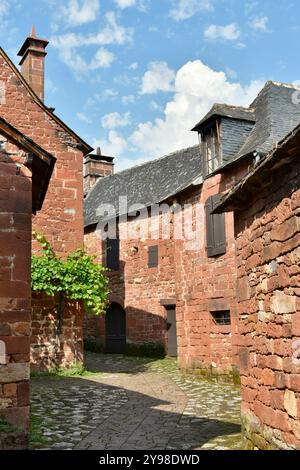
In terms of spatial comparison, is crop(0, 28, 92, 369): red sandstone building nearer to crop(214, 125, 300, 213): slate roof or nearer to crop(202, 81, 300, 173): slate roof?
crop(202, 81, 300, 173): slate roof

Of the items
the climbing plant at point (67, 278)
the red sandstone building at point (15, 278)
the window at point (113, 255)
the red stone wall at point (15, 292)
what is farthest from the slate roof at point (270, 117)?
the window at point (113, 255)

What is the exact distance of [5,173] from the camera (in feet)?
21.9

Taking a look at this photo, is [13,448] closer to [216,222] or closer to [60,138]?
[216,222]

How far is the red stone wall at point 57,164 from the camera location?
1409 cm

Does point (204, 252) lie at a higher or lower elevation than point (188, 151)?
lower

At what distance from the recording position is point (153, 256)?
20516mm

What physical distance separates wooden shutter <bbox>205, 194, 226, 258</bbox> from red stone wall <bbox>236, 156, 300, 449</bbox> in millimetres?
6676

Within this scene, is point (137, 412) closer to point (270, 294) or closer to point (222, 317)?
point (270, 294)

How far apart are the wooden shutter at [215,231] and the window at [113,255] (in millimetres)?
8635

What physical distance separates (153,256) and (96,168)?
10.1 meters

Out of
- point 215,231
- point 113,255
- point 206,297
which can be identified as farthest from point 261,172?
point 113,255

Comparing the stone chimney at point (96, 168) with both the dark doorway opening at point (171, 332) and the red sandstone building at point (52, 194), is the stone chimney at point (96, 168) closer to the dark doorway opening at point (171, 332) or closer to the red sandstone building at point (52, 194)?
the dark doorway opening at point (171, 332)
